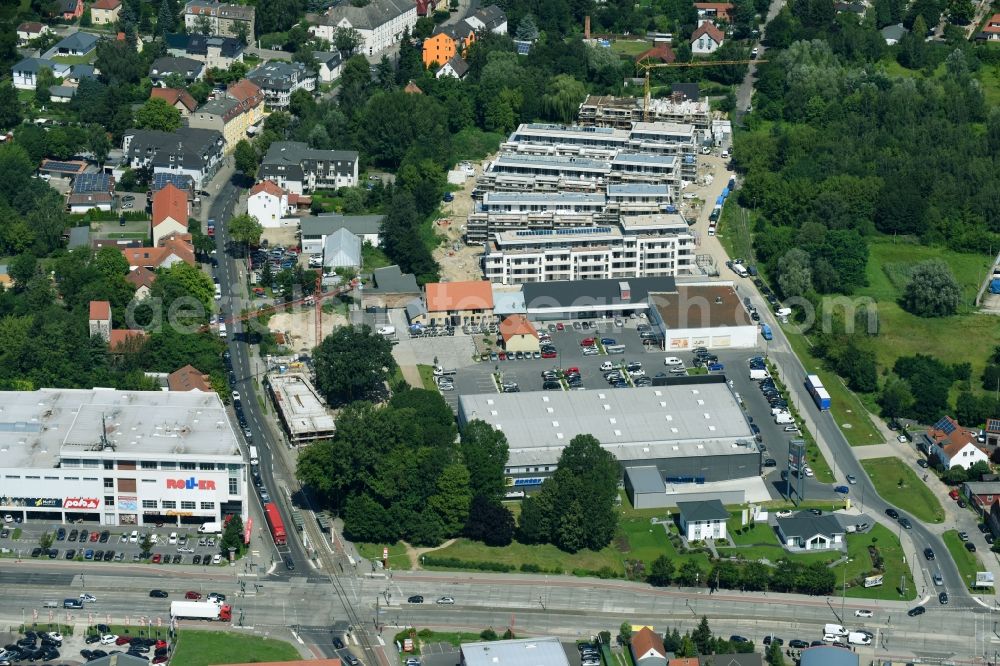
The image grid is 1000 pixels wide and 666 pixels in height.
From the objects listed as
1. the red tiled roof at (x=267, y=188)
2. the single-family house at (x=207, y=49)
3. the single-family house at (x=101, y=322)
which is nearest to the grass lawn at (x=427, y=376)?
the single-family house at (x=101, y=322)

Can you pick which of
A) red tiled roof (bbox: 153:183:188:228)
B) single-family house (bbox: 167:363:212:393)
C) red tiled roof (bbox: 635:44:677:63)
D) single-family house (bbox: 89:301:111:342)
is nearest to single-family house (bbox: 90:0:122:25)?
red tiled roof (bbox: 153:183:188:228)

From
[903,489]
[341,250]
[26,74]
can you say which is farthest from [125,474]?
[26,74]

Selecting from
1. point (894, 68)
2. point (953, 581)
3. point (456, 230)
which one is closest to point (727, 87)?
point (894, 68)

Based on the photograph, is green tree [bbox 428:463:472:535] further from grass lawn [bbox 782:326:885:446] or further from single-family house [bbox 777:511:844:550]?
grass lawn [bbox 782:326:885:446]

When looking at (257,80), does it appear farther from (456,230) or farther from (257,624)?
(257,624)

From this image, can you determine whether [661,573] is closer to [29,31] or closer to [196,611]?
[196,611]

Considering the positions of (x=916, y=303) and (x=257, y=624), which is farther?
(x=916, y=303)

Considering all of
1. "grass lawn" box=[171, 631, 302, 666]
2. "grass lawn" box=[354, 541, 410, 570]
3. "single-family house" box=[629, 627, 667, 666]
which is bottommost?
"grass lawn" box=[354, 541, 410, 570]
